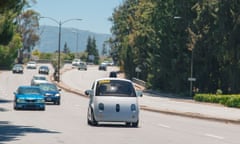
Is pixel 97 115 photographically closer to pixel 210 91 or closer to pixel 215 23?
pixel 215 23

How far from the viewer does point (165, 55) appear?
300ft

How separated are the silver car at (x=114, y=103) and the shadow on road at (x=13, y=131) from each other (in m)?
2.70

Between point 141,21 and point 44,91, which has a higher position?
point 141,21

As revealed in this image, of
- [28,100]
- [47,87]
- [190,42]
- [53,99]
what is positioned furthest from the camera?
[190,42]

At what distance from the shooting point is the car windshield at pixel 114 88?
27500 millimetres

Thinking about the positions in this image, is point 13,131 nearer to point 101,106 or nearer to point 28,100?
point 101,106

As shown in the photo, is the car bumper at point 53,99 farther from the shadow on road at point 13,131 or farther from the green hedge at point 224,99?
the shadow on road at point 13,131

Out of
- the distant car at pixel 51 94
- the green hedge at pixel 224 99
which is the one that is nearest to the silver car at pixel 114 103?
the distant car at pixel 51 94

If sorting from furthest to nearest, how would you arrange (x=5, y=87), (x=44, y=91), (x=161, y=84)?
(x=161, y=84), (x=5, y=87), (x=44, y=91)

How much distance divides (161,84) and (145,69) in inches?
540

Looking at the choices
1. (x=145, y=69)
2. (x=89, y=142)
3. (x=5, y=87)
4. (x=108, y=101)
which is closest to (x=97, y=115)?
(x=108, y=101)

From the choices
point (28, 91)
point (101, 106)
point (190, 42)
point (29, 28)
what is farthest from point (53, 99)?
point (29, 28)

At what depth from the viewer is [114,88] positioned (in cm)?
2767

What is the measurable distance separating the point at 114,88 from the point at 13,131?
5.21 meters
